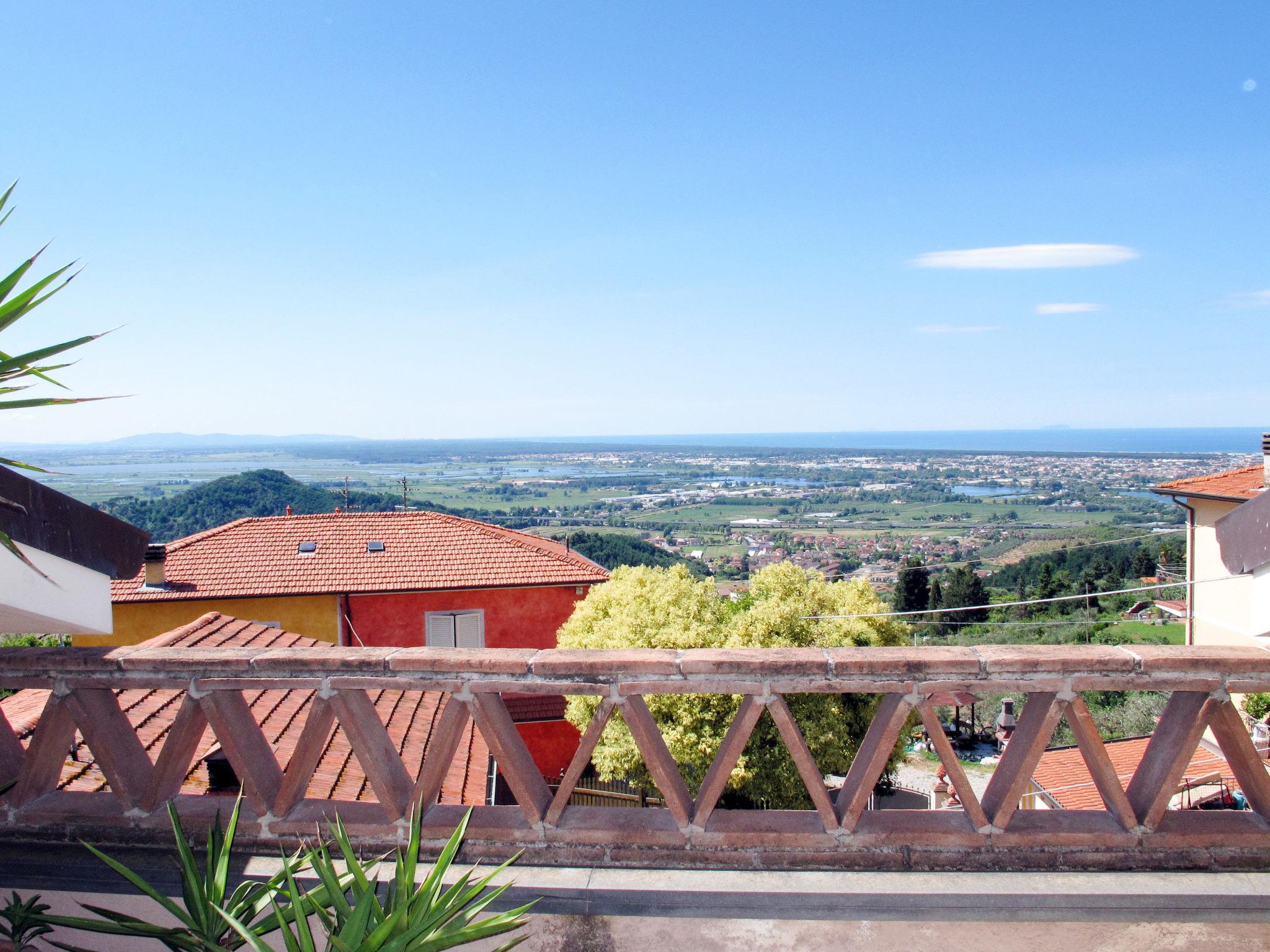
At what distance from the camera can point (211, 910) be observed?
90.0 inches

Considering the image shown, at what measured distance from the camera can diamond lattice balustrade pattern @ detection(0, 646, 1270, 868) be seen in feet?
8.84

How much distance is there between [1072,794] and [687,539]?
60255mm

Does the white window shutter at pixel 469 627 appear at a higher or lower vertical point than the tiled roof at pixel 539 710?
higher

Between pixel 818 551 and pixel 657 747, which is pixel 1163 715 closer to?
pixel 657 747

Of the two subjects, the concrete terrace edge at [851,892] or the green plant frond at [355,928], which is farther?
the concrete terrace edge at [851,892]

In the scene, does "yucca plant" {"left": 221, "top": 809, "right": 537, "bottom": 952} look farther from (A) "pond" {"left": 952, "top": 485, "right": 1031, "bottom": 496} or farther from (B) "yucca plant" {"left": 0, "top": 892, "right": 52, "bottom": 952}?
(A) "pond" {"left": 952, "top": 485, "right": 1031, "bottom": 496}

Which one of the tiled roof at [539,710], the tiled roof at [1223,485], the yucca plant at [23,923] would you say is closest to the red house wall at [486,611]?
the tiled roof at [539,710]

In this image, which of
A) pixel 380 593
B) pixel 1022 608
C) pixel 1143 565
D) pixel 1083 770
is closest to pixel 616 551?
pixel 1022 608

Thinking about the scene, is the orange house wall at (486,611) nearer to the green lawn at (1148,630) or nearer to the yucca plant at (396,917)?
the yucca plant at (396,917)

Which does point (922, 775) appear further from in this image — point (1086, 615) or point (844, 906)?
point (844, 906)

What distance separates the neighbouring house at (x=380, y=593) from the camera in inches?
658

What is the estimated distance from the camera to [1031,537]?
6309 cm

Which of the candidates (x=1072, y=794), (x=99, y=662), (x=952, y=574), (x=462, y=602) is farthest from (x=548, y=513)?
(x=99, y=662)

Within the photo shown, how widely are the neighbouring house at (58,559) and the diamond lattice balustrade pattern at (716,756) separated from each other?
0.16m
